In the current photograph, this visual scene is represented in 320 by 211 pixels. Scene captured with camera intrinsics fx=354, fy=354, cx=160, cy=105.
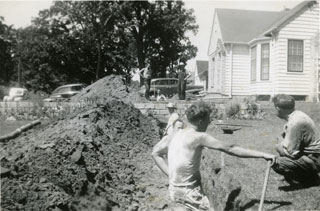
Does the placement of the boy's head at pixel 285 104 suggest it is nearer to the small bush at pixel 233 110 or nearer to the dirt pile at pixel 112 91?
the dirt pile at pixel 112 91

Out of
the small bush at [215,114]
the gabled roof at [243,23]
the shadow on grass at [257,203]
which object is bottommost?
the shadow on grass at [257,203]

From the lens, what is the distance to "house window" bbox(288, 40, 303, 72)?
18438 millimetres

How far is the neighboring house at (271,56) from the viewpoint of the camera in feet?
59.9

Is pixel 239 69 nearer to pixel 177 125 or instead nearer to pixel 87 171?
pixel 177 125

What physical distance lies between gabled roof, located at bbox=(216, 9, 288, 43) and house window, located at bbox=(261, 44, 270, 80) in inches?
72.8

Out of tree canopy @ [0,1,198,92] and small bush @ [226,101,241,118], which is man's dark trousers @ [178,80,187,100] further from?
tree canopy @ [0,1,198,92]

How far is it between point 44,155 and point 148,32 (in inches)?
1460

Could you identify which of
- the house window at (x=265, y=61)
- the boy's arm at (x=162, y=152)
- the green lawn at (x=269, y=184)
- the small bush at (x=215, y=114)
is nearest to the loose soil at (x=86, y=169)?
the green lawn at (x=269, y=184)

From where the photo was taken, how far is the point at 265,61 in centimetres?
1980

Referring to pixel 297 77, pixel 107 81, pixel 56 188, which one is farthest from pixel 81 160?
pixel 297 77

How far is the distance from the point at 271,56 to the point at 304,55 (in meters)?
1.65

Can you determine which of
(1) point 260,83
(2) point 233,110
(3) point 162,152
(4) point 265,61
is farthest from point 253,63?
(3) point 162,152

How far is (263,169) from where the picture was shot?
254 inches

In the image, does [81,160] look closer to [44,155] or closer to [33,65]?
[44,155]
